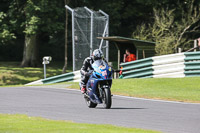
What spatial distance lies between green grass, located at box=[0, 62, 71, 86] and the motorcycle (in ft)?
64.9

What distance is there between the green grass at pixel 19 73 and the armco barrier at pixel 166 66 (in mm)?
12246

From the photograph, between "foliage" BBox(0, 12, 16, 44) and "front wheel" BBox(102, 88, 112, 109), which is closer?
"front wheel" BBox(102, 88, 112, 109)

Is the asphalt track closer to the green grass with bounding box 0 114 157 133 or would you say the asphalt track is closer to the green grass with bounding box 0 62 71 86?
the green grass with bounding box 0 114 157 133

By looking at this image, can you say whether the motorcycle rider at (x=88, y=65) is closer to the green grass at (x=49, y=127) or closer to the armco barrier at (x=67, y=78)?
the green grass at (x=49, y=127)

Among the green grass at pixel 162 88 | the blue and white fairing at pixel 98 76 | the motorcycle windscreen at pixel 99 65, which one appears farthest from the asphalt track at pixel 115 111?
the green grass at pixel 162 88

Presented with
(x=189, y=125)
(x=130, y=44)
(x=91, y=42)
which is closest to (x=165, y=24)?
(x=130, y=44)

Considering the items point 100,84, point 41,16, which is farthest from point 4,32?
point 100,84

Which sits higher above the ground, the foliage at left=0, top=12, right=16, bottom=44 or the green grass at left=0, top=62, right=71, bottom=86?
the foliage at left=0, top=12, right=16, bottom=44

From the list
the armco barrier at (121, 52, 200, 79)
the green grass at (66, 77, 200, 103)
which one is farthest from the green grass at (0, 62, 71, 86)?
the green grass at (66, 77, 200, 103)

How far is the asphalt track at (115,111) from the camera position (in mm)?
9766

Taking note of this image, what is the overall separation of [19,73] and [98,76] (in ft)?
73.5

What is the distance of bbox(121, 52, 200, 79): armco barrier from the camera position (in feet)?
67.1

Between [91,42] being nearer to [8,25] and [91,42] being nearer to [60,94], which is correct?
[60,94]

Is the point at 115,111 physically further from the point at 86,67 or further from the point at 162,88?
the point at 162,88
